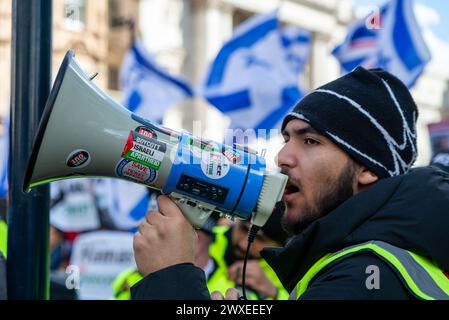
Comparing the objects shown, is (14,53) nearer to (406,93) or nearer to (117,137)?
(117,137)

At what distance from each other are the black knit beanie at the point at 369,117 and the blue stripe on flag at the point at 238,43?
642 cm

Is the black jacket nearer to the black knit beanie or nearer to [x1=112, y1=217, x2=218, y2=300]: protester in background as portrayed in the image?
the black knit beanie

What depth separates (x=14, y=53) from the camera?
5.24ft

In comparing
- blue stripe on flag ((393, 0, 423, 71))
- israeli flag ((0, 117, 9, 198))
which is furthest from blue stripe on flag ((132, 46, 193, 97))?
blue stripe on flag ((393, 0, 423, 71))

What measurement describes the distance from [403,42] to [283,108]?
68.7 inches

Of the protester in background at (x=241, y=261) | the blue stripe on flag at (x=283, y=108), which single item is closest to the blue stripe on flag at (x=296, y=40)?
the blue stripe on flag at (x=283, y=108)

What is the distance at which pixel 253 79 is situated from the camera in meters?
8.05

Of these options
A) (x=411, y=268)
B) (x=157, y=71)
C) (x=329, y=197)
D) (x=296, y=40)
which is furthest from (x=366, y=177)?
(x=296, y=40)

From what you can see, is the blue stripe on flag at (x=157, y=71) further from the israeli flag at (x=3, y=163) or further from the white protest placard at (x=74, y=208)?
the israeli flag at (x=3, y=163)

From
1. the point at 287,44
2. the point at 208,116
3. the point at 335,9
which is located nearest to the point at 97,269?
the point at 287,44

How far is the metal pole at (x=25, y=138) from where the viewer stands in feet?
5.19

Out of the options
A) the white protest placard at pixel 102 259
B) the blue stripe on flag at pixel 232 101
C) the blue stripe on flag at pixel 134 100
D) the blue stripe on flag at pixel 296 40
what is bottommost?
the white protest placard at pixel 102 259

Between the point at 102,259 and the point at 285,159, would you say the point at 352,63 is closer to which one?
the point at 102,259
